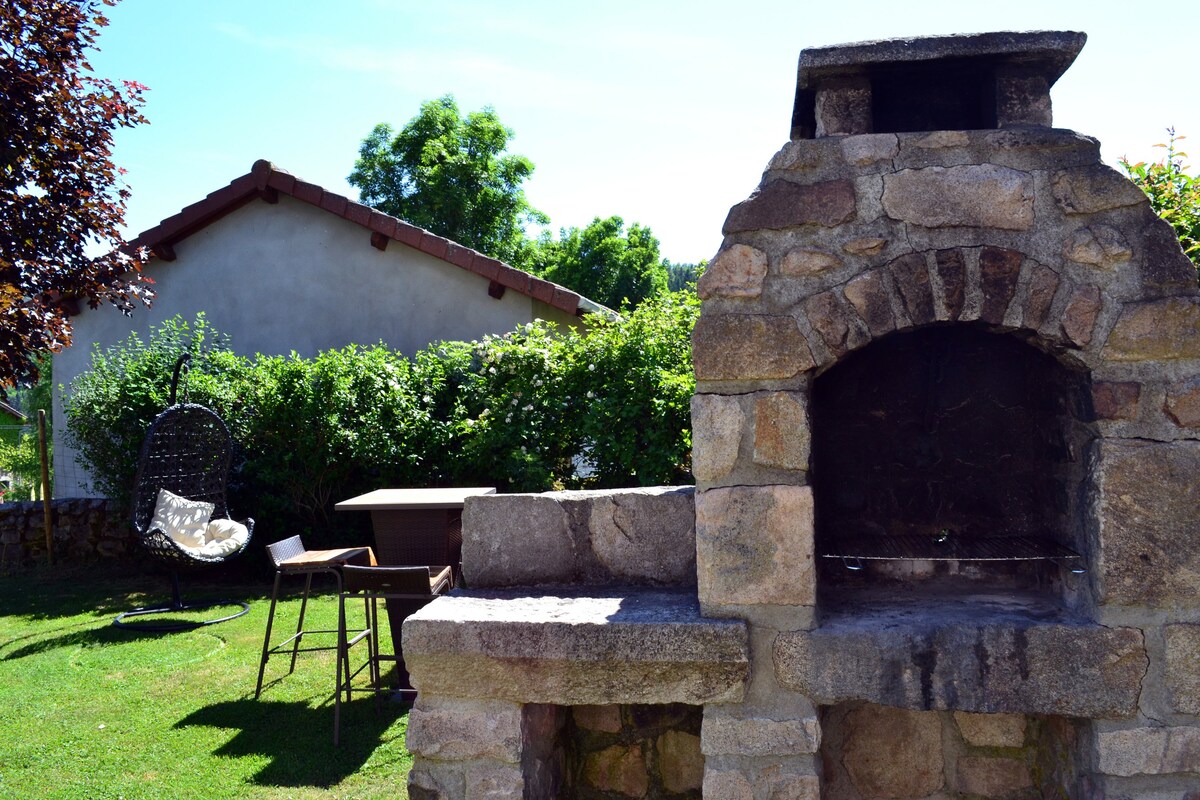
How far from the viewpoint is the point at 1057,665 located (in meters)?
2.95

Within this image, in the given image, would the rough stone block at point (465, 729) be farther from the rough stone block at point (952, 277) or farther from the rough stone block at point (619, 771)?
the rough stone block at point (952, 277)

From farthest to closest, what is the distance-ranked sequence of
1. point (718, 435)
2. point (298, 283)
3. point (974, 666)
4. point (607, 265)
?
point (607, 265)
point (298, 283)
point (718, 435)
point (974, 666)

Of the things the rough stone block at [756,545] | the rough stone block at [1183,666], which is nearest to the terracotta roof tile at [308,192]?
the rough stone block at [756,545]

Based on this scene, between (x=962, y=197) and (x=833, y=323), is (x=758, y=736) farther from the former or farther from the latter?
(x=962, y=197)

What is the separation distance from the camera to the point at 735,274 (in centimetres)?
311

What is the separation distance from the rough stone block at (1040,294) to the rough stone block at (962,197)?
0.52ft

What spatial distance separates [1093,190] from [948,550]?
1362mm

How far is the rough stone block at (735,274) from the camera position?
122 inches

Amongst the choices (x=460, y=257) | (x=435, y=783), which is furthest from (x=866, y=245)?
(x=460, y=257)

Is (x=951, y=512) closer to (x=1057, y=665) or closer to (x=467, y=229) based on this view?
(x=1057, y=665)

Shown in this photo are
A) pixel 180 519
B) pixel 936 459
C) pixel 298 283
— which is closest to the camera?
pixel 936 459

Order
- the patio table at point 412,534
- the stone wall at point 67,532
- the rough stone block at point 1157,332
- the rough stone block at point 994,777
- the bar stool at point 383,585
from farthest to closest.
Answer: the stone wall at point 67,532
the patio table at point 412,534
the bar stool at point 383,585
the rough stone block at point 994,777
the rough stone block at point 1157,332

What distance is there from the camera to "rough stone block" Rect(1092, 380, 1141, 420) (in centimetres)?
291

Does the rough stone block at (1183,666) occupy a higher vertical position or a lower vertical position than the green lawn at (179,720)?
higher
